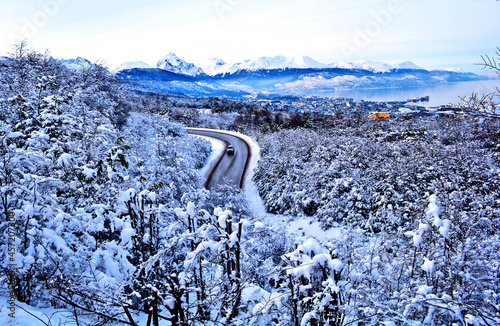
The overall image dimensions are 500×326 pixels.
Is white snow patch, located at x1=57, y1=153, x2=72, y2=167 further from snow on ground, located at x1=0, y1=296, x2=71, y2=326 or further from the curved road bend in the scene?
the curved road bend

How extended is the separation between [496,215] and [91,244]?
12.9 meters

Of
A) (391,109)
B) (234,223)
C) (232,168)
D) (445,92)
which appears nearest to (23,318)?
(234,223)

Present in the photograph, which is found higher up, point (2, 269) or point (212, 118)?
point (212, 118)

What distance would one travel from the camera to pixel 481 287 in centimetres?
455

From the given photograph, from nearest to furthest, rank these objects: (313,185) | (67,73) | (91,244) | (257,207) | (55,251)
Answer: (55,251), (91,244), (313,185), (257,207), (67,73)

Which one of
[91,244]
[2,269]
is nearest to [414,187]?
[91,244]

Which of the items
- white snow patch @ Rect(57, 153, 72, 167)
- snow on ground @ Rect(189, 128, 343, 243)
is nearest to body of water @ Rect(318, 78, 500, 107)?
snow on ground @ Rect(189, 128, 343, 243)

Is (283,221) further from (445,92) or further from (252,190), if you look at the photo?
(445,92)

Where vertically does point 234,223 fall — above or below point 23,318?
above

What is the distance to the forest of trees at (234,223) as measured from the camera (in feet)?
9.48

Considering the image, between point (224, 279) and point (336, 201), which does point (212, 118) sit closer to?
point (336, 201)

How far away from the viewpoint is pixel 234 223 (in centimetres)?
332

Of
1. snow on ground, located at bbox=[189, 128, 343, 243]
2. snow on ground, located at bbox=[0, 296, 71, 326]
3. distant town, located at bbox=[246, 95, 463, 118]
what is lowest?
snow on ground, located at bbox=[189, 128, 343, 243]

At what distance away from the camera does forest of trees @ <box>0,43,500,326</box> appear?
2.89m
